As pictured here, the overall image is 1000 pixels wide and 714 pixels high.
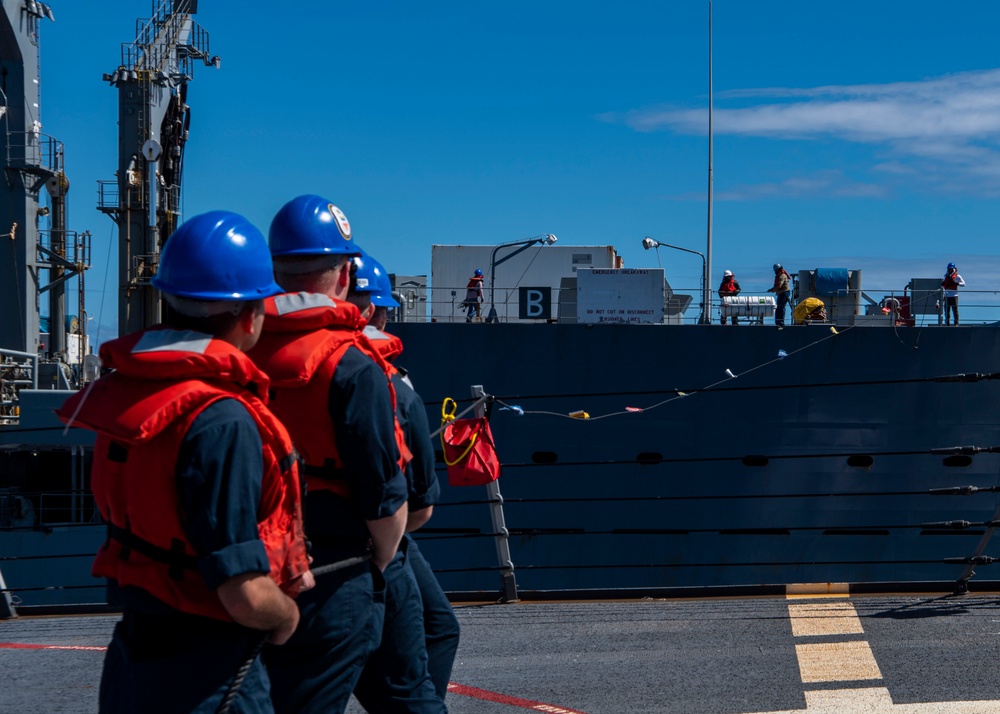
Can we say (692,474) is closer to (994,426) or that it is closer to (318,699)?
(994,426)

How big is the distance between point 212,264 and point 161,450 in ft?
1.23

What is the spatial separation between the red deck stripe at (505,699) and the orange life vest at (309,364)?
2008 millimetres

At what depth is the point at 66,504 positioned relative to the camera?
17500 millimetres

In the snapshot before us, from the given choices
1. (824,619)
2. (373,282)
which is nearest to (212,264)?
(373,282)

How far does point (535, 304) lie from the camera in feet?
56.1

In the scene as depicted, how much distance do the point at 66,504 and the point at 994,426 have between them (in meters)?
14.0

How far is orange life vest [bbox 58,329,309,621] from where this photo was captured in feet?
6.56

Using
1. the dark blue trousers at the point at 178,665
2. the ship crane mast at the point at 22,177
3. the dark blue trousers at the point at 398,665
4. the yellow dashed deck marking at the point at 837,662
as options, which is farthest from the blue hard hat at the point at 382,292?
the ship crane mast at the point at 22,177

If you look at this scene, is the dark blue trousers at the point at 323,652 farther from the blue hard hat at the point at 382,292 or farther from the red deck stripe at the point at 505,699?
the red deck stripe at the point at 505,699

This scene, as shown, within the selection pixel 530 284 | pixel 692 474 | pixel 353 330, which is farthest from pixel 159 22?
pixel 353 330

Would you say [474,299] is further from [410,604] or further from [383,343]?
[410,604]

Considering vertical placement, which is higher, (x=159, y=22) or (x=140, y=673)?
(x=159, y=22)

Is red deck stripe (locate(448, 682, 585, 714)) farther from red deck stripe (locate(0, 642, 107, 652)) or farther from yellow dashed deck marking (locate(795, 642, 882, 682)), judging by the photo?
red deck stripe (locate(0, 642, 107, 652))

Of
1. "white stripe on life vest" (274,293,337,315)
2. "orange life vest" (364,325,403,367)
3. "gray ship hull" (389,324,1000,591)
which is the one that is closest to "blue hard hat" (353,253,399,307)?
"orange life vest" (364,325,403,367)
